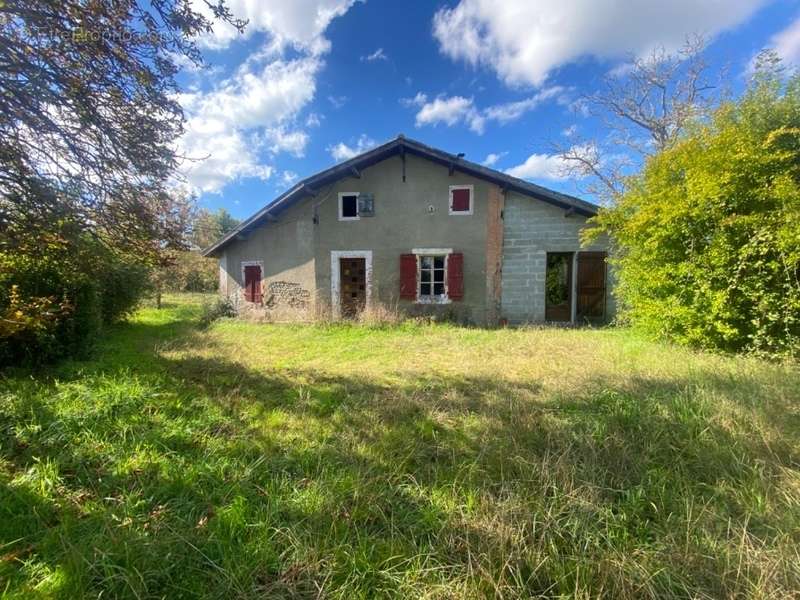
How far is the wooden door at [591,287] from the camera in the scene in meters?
9.29

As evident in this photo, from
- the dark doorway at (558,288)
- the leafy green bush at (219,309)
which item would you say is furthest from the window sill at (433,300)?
the leafy green bush at (219,309)

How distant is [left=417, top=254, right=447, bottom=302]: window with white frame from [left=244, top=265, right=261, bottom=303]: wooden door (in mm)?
5385

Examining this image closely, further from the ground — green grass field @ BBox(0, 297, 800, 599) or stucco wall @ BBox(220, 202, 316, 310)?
stucco wall @ BBox(220, 202, 316, 310)

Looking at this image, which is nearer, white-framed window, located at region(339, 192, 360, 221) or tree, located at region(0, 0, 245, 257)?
tree, located at region(0, 0, 245, 257)

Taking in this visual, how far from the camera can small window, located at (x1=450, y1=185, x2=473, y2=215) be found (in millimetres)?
9617

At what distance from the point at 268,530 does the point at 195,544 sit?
337 mm

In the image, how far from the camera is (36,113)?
3258mm

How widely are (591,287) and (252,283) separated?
10.5 metres

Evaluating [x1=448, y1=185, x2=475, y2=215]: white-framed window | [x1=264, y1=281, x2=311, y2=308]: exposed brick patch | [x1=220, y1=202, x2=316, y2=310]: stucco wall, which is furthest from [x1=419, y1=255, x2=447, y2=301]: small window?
[x1=264, y1=281, x2=311, y2=308]: exposed brick patch

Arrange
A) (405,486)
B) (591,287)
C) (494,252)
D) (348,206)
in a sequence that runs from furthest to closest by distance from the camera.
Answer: (348,206) → (494,252) → (591,287) → (405,486)

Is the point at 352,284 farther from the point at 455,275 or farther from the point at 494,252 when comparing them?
the point at 494,252

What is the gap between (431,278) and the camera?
1000 centimetres

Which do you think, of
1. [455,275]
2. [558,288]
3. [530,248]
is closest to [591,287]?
[558,288]

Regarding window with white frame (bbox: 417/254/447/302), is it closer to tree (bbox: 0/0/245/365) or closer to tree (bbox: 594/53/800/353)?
tree (bbox: 594/53/800/353)
